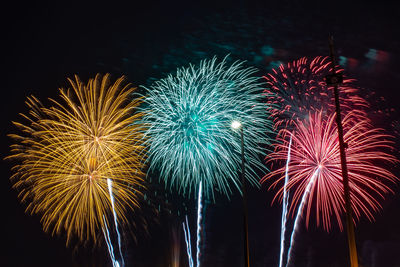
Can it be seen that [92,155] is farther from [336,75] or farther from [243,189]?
[336,75]

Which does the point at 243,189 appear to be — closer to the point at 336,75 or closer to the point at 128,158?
the point at 336,75

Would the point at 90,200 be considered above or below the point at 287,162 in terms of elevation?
below

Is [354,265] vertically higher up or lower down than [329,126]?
lower down

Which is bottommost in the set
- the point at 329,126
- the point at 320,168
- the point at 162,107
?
the point at 320,168

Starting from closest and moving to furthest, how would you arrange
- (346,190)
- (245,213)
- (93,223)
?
(346,190) → (245,213) → (93,223)

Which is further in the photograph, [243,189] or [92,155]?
[92,155]

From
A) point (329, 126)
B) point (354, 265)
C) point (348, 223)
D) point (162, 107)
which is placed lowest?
point (354, 265)

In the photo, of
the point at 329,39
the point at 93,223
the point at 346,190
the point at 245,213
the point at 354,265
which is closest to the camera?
the point at 354,265

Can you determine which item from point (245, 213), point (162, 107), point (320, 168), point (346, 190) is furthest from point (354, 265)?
point (162, 107)

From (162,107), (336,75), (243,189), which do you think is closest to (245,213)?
(243,189)
